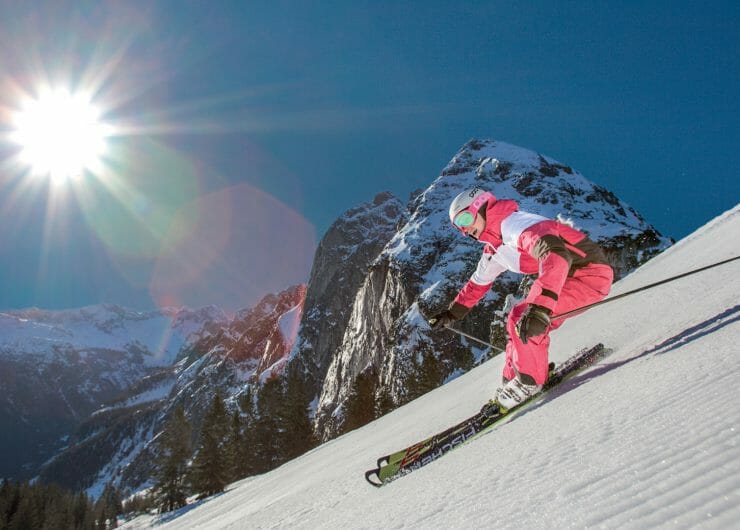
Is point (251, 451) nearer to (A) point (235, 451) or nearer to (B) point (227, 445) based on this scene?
(A) point (235, 451)

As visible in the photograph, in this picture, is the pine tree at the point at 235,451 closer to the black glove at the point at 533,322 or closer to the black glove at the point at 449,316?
A: the black glove at the point at 449,316

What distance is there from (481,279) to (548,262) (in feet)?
6.73

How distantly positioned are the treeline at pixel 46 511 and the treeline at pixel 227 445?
24096mm

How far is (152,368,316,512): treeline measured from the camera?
3192cm

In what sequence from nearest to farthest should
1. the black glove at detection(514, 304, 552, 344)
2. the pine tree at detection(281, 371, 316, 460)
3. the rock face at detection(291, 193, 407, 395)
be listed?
the black glove at detection(514, 304, 552, 344), the pine tree at detection(281, 371, 316, 460), the rock face at detection(291, 193, 407, 395)

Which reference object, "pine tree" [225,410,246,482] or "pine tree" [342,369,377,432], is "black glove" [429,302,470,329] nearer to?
"pine tree" [225,410,246,482]

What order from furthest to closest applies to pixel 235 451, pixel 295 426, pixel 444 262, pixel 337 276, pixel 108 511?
pixel 337 276, pixel 444 262, pixel 108 511, pixel 295 426, pixel 235 451

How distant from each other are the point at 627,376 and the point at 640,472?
189 cm

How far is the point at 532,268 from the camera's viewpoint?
16.8 ft

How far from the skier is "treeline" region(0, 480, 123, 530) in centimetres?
→ 6524

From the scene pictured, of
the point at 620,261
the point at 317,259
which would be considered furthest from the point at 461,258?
the point at 317,259

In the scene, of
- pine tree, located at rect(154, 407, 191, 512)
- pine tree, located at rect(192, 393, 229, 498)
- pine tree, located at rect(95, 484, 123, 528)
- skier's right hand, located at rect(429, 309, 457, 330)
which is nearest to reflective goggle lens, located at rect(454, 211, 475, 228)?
skier's right hand, located at rect(429, 309, 457, 330)

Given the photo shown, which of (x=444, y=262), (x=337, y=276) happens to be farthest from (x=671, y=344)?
(x=337, y=276)

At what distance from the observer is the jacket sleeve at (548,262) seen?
12.3 feet
